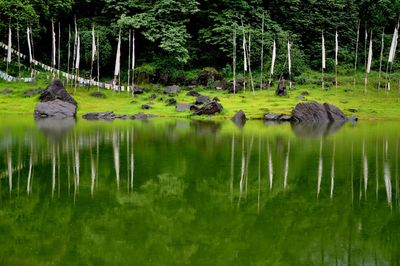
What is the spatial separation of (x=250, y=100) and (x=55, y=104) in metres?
22.2

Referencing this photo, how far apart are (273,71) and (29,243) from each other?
63996 millimetres

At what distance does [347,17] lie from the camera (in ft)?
264

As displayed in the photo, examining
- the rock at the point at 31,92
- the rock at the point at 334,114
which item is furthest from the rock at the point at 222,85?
the rock at the point at 31,92

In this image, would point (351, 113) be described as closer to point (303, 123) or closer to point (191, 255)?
point (303, 123)

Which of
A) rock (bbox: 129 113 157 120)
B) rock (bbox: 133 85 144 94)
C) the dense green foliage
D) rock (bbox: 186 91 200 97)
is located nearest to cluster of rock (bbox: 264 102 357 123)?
rock (bbox: 129 113 157 120)

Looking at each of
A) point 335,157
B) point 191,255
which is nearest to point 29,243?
point 191,255

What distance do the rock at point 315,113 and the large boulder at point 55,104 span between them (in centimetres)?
2192

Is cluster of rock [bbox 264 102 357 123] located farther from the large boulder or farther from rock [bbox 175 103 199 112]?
the large boulder

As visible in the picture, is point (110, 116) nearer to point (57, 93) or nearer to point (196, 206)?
point (57, 93)

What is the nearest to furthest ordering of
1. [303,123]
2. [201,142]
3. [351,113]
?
[201,142]
[303,123]
[351,113]

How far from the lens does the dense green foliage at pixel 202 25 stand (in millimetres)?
68562

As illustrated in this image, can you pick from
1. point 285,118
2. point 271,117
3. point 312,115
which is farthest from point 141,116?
point 312,115

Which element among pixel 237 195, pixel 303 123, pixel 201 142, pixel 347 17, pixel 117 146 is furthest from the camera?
pixel 347 17

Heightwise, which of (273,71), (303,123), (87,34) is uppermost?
(87,34)
